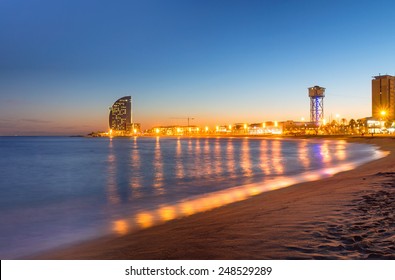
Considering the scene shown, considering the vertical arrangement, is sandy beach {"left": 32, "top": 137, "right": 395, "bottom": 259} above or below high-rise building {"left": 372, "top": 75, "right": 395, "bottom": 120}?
below

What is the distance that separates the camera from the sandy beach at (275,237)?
16.6 ft

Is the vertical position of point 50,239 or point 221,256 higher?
point 221,256

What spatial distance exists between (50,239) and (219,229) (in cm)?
361

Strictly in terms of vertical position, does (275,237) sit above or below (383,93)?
below

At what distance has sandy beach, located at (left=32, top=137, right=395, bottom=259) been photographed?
16.6ft

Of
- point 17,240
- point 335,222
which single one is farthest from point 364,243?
point 17,240

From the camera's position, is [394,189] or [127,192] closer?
[394,189]

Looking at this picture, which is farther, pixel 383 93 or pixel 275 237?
pixel 383 93

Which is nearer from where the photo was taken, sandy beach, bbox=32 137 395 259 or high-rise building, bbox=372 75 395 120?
sandy beach, bbox=32 137 395 259

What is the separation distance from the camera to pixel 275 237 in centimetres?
583

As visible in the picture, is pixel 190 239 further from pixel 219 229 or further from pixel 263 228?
pixel 263 228

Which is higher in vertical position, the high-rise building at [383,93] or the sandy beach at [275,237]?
the high-rise building at [383,93]

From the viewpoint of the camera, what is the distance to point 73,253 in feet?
21.6
